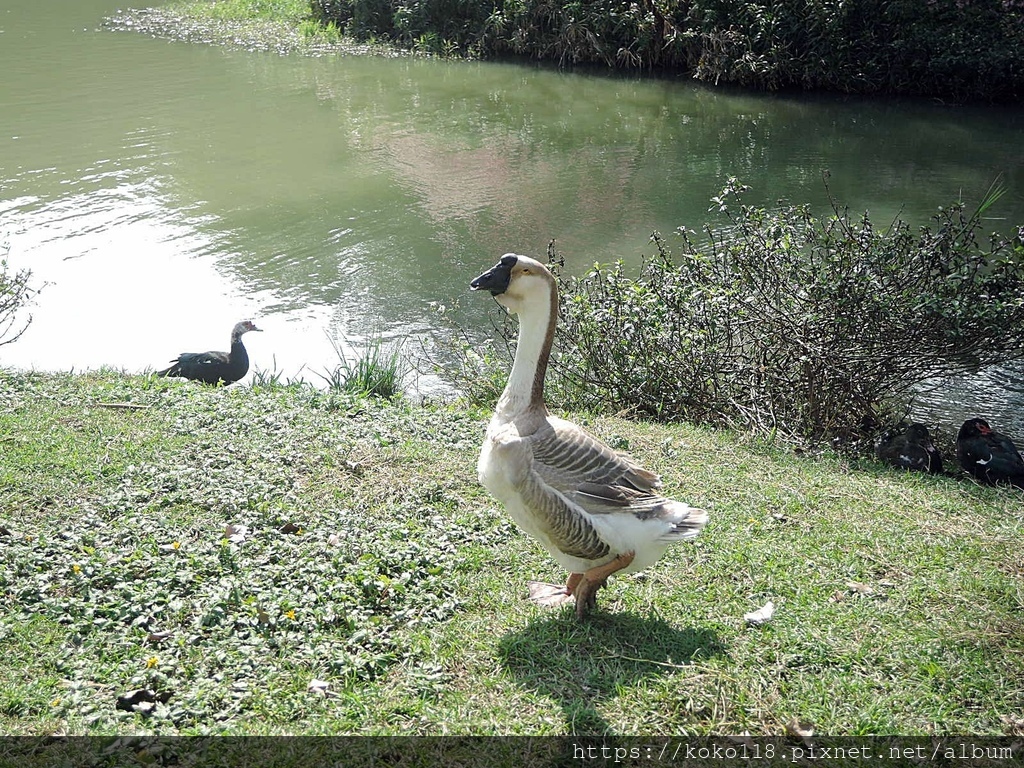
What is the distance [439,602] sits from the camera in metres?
4.41

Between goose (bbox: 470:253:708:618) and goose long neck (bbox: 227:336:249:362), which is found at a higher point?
goose (bbox: 470:253:708:618)

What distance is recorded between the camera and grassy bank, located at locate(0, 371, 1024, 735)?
3.68 meters

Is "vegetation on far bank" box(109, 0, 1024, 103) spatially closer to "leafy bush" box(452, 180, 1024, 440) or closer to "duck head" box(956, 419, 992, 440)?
"leafy bush" box(452, 180, 1024, 440)

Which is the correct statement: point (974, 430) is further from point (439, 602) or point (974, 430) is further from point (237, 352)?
point (237, 352)

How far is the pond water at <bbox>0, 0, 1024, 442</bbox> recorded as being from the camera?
10.8 metres

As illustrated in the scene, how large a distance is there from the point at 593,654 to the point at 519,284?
1671 millimetres

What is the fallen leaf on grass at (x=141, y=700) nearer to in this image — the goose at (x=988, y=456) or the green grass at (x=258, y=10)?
the goose at (x=988, y=456)

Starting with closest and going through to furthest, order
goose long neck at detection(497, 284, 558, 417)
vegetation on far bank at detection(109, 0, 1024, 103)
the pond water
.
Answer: goose long neck at detection(497, 284, 558, 417) < the pond water < vegetation on far bank at detection(109, 0, 1024, 103)

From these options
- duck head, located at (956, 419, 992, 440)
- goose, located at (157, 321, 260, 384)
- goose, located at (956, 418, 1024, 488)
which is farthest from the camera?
goose, located at (157, 321, 260, 384)

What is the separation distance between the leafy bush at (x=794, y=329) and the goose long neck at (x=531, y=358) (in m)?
3.59

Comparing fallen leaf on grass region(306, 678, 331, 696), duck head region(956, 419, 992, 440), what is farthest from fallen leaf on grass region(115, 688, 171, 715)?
duck head region(956, 419, 992, 440)

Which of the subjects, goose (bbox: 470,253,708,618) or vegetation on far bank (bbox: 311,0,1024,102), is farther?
vegetation on far bank (bbox: 311,0,1024,102)

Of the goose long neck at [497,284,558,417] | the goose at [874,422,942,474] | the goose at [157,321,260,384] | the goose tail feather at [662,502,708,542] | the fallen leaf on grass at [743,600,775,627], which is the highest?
the goose long neck at [497,284,558,417]

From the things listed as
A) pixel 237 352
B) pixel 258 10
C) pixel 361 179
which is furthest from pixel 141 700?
pixel 258 10
